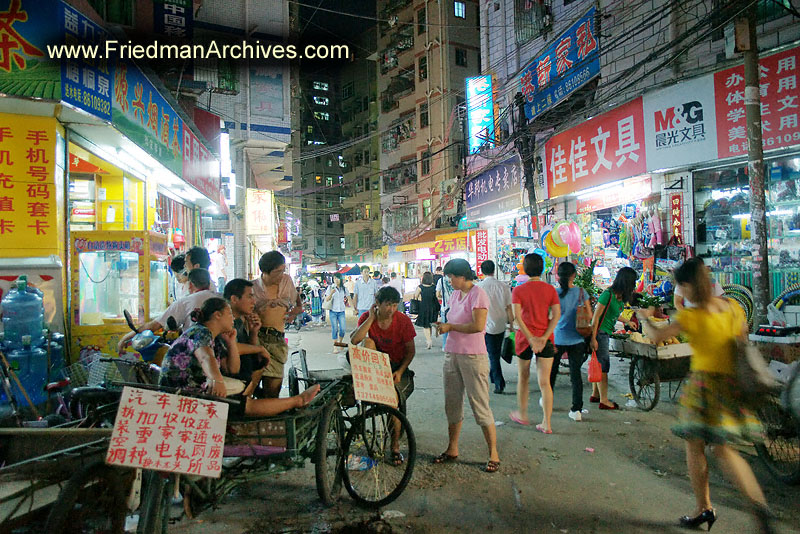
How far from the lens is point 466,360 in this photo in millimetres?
4766

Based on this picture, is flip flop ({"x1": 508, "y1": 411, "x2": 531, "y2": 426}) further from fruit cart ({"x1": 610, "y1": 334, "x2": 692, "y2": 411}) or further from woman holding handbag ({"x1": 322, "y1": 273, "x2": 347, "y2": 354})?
woman holding handbag ({"x1": 322, "y1": 273, "x2": 347, "y2": 354})

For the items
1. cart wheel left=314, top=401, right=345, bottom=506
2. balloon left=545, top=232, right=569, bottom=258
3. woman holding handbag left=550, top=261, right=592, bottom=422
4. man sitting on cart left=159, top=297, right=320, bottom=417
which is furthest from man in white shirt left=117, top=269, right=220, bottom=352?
balloon left=545, top=232, right=569, bottom=258

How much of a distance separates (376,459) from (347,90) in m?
63.8

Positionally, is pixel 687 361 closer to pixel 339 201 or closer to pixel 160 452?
pixel 160 452

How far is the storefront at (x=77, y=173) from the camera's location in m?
5.55

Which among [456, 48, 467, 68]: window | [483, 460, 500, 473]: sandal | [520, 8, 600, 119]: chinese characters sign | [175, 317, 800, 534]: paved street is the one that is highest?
[456, 48, 467, 68]: window

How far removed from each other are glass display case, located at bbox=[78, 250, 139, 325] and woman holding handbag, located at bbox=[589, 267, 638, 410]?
678 centimetres

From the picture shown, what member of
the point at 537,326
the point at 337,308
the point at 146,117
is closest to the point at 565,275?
the point at 537,326

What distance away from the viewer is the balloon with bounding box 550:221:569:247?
11.5 metres

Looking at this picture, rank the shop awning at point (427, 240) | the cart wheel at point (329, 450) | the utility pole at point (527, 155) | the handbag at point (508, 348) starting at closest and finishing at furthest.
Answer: the cart wheel at point (329, 450) < the handbag at point (508, 348) < the utility pole at point (527, 155) < the shop awning at point (427, 240)

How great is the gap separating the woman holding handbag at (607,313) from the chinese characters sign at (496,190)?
9486mm

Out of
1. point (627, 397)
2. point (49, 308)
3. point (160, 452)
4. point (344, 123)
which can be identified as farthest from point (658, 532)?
point (344, 123)

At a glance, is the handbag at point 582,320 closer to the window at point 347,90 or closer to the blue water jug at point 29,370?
the blue water jug at point 29,370

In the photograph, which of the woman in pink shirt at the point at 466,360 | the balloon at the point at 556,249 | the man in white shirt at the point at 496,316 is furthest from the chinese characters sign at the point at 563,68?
the woman in pink shirt at the point at 466,360
